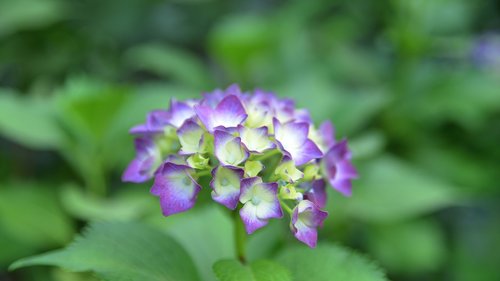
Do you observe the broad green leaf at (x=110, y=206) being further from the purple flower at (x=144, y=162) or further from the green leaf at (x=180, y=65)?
the green leaf at (x=180, y=65)

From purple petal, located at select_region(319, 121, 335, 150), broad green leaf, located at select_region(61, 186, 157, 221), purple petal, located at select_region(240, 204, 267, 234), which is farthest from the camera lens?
broad green leaf, located at select_region(61, 186, 157, 221)

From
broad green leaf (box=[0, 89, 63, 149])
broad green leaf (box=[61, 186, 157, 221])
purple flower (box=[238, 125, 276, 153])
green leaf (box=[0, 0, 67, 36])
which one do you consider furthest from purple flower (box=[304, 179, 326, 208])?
green leaf (box=[0, 0, 67, 36])

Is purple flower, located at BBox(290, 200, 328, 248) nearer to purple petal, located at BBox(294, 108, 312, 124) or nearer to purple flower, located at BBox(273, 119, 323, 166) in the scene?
purple flower, located at BBox(273, 119, 323, 166)

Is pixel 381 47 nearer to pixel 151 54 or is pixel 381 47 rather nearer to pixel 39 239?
pixel 151 54

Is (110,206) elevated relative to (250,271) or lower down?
elevated

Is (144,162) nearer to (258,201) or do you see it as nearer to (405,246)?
(258,201)

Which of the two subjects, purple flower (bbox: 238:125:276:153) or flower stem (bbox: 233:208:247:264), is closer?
purple flower (bbox: 238:125:276:153)

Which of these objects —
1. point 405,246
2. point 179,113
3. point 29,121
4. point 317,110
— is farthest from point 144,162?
point 405,246
